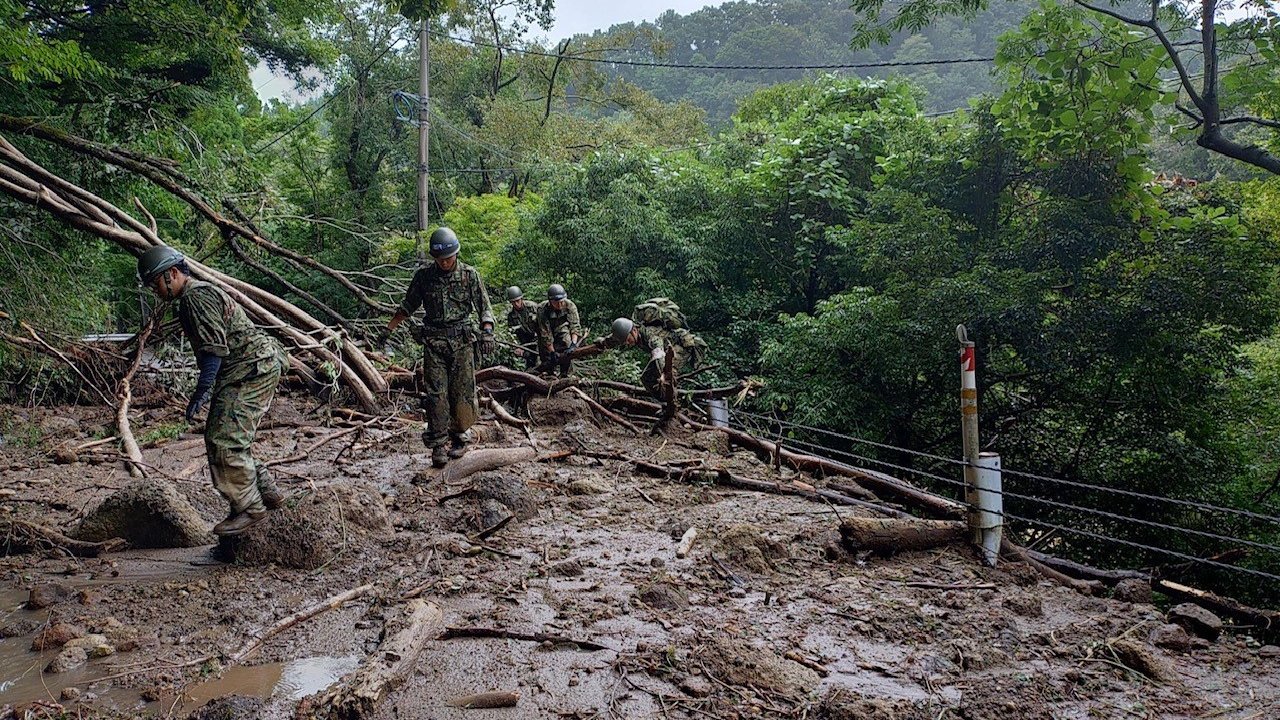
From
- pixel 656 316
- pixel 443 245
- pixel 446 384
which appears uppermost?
pixel 443 245

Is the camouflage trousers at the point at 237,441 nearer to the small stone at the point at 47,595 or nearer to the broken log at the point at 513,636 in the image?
the small stone at the point at 47,595

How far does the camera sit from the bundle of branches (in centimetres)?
755

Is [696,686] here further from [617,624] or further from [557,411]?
[557,411]

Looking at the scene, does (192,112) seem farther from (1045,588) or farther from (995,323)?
(1045,588)

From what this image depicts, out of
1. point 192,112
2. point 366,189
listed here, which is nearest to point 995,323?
point 192,112

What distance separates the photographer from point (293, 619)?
380 centimetres

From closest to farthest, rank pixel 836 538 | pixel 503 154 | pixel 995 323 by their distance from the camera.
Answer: pixel 836 538 < pixel 995 323 < pixel 503 154

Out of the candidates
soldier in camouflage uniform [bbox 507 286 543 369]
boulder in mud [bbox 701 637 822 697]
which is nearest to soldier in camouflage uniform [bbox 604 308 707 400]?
soldier in camouflage uniform [bbox 507 286 543 369]

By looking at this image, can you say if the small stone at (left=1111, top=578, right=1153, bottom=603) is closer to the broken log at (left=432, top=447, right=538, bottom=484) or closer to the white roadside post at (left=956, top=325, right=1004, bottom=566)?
the white roadside post at (left=956, top=325, right=1004, bottom=566)

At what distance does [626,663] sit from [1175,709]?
2130mm

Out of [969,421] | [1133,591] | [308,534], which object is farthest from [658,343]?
[1133,591]

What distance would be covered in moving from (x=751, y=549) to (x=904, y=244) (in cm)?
702

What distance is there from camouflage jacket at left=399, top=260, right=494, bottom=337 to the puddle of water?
3.74 meters

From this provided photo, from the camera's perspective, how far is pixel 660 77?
48.8 metres
